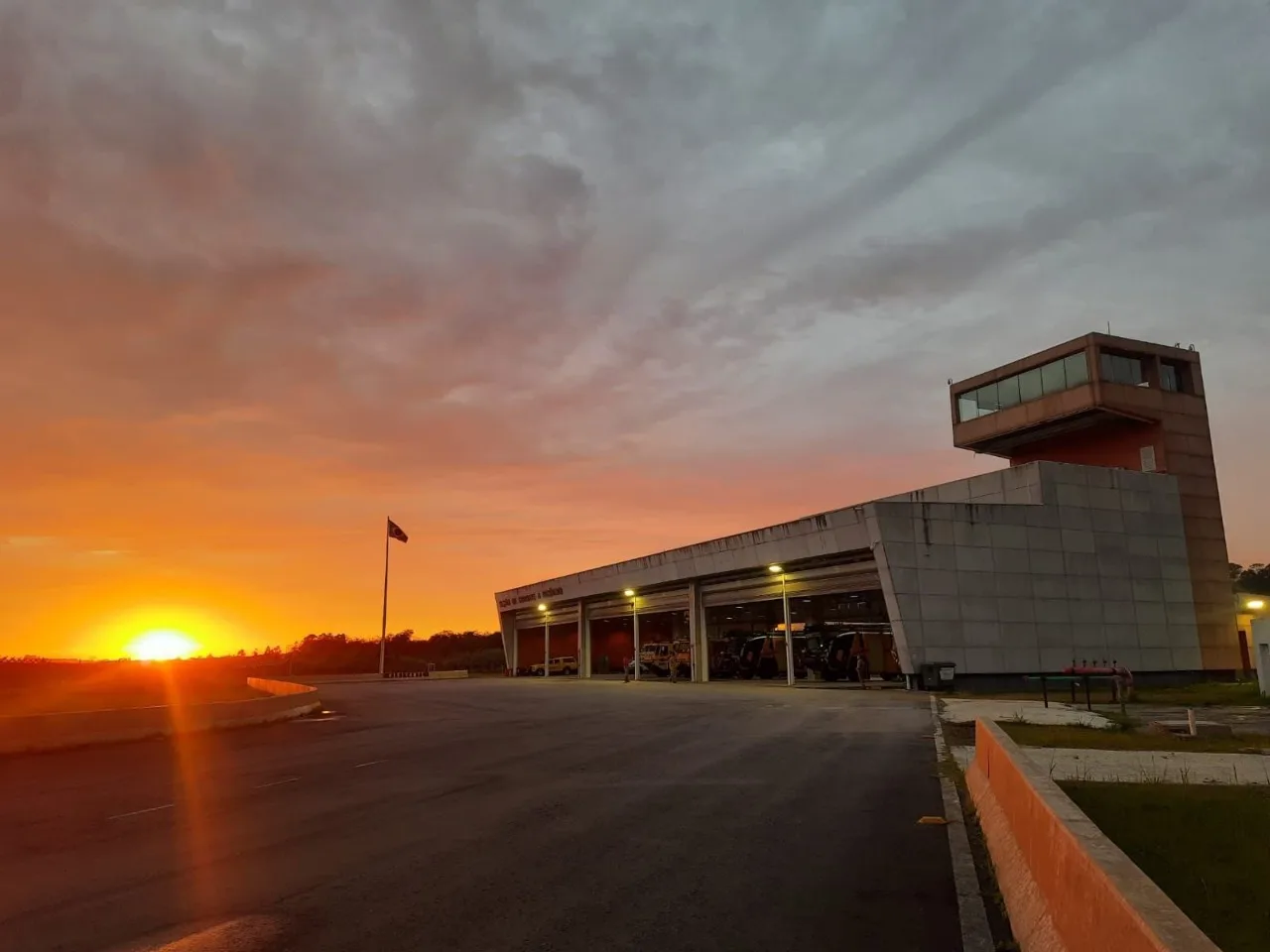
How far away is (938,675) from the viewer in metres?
38.4

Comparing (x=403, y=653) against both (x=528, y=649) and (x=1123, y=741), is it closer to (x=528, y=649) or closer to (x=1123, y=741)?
(x=528, y=649)

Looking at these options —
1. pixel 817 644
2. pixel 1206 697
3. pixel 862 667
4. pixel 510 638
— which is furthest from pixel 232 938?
pixel 510 638

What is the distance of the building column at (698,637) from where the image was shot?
175ft

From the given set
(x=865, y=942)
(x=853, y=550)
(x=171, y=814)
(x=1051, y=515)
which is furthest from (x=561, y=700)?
(x=865, y=942)

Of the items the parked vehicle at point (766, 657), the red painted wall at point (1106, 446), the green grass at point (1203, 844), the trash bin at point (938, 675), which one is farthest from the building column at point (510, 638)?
the green grass at point (1203, 844)

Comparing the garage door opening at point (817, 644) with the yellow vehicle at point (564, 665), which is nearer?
the garage door opening at point (817, 644)

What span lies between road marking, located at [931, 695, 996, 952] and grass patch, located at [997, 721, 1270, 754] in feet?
19.2

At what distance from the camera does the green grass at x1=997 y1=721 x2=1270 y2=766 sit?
15.5 m

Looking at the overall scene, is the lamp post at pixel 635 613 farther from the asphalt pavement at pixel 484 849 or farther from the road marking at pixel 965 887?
the road marking at pixel 965 887

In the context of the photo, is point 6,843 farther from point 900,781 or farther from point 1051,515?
point 1051,515

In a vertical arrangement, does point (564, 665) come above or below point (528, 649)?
below

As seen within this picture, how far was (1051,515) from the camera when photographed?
42.1 metres

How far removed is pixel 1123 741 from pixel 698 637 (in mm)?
38785

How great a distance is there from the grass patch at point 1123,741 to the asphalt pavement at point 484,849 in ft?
7.59
